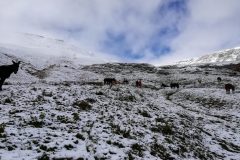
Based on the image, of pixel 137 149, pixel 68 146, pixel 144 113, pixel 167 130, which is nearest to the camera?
pixel 68 146

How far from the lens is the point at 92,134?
1578 centimetres

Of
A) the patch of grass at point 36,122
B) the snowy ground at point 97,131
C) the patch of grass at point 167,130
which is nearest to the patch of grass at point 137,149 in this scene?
the snowy ground at point 97,131

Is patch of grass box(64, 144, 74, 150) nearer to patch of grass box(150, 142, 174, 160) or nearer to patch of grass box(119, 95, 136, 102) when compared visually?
patch of grass box(150, 142, 174, 160)

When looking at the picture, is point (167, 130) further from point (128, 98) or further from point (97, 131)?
point (128, 98)

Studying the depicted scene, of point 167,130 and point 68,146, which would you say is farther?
point 167,130

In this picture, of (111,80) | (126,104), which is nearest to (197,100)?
(111,80)

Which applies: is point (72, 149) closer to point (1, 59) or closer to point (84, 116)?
point (84, 116)

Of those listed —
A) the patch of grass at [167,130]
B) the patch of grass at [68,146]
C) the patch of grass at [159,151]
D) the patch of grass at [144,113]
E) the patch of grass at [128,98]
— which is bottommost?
the patch of grass at [159,151]

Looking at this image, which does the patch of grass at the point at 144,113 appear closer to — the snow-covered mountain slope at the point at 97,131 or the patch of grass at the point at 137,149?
the snow-covered mountain slope at the point at 97,131

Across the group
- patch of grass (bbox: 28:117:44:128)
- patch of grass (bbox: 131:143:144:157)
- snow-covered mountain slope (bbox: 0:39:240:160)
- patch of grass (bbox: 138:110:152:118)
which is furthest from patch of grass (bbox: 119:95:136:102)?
patch of grass (bbox: 28:117:44:128)

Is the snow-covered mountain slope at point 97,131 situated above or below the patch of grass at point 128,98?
below

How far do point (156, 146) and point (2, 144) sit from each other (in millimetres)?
8446

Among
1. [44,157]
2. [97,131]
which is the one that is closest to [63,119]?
[97,131]

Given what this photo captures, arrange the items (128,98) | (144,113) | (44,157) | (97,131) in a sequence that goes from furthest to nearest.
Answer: (128,98) < (144,113) < (97,131) < (44,157)
